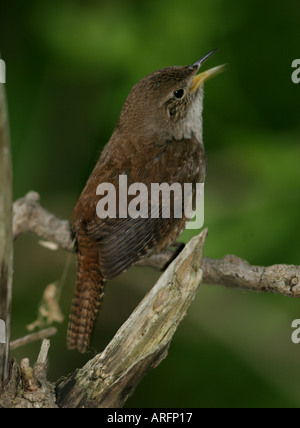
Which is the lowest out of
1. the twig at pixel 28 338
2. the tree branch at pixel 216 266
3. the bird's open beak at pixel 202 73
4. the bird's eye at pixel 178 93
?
the twig at pixel 28 338

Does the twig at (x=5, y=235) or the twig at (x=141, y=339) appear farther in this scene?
the twig at (x=141, y=339)

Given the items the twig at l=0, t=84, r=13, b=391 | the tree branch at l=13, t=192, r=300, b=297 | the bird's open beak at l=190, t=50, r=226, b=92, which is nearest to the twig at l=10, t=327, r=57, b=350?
the twig at l=0, t=84, r=13, b=391

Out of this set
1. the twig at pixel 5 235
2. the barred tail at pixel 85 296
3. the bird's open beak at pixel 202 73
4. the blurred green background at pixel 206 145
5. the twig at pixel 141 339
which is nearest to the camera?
the twig at pixel 5 235

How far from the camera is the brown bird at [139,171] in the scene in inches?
132

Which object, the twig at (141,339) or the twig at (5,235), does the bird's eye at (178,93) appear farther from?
the twig at (5,235)

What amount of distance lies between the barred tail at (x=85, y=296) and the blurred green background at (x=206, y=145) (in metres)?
0.80

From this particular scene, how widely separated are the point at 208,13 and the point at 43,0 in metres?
1.27

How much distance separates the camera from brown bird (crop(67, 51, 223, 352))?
11.0ft

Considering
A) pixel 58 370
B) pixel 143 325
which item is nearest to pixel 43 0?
pixel 58 370

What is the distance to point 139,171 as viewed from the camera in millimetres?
3432

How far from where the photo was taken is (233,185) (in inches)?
165

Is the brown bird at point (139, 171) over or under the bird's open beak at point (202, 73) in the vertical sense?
under

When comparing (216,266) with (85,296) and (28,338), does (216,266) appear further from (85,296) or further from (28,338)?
(28,338)

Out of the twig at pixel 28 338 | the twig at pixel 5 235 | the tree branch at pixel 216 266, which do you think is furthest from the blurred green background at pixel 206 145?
the twig at pixel 5 235
